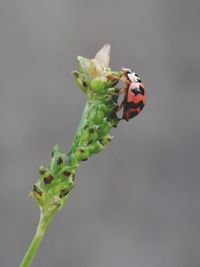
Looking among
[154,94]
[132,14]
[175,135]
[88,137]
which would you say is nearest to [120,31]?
[132,14]

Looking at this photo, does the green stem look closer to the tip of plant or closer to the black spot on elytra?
the black spot on elytra

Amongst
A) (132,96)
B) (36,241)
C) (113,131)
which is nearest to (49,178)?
(36,241)

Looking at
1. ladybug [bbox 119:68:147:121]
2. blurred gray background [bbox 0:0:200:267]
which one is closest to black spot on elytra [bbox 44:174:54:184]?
ladybug [bbox 119:68:147:121]

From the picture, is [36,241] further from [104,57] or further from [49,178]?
[104,57]

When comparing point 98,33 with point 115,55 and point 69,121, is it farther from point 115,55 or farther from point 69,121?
point 69,121

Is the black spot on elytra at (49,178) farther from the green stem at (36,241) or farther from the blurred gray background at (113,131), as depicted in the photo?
the blurred gray background at (113,131)

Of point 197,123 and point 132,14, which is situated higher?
point 132,14
